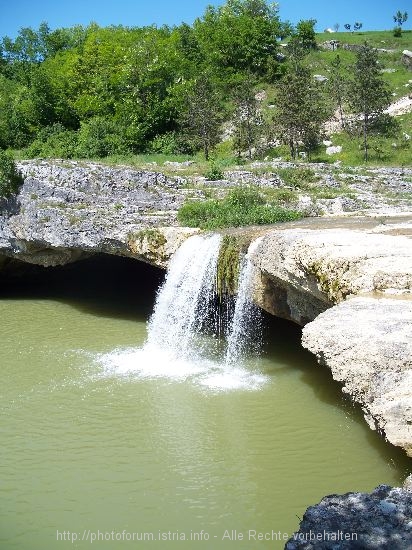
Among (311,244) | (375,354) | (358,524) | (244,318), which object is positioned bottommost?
(358,524)

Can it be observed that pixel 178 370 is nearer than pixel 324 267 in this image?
No

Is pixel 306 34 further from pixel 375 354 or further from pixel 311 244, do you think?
pixel 375 354

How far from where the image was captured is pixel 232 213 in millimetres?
14812

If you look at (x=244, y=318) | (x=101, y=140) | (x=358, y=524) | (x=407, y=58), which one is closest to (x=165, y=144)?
(x=101, y=140)

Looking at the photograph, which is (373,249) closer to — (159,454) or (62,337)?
(159,454)

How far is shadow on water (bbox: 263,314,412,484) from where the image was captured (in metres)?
8.14

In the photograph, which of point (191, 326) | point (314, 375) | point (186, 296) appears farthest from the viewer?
point (191, 326)

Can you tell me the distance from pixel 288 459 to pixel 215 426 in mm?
1672

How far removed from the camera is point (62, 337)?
14.6 m

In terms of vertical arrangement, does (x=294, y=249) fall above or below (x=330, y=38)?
below

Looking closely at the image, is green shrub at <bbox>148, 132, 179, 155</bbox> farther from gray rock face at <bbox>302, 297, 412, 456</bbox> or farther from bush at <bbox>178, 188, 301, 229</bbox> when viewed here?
gray rock face at <bbox>302, 297, 412, 456</bbox>

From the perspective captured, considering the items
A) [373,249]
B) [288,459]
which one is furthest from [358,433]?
[373,249]

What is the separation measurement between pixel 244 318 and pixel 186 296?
1506mm

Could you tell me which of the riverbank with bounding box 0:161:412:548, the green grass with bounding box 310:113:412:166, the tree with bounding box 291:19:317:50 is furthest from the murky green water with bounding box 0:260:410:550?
the tree with bounding box 291:19:317:50
